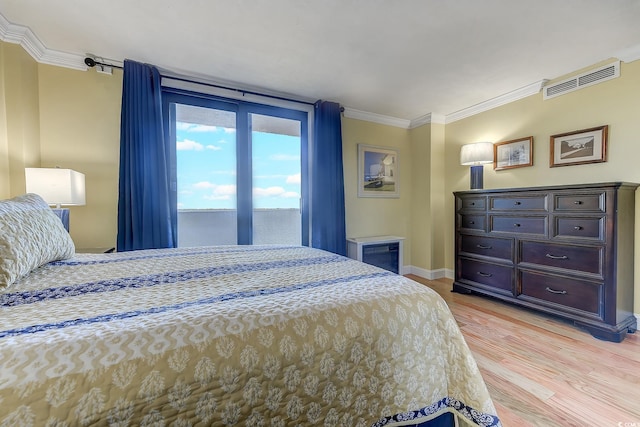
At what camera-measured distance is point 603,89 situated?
7.97 feet

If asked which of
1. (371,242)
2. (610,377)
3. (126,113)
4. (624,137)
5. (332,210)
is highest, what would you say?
(126,113)

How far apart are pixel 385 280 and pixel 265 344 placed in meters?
0.62

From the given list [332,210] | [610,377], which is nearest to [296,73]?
[332,210]

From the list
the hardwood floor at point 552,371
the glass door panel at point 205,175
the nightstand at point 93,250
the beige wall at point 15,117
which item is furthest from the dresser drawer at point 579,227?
the beige wall at point 15,117

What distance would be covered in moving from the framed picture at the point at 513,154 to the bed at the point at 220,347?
2.92 m

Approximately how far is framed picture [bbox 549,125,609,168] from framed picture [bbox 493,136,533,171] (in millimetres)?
224

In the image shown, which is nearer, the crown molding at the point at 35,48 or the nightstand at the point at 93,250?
the crown molding at the point at 35,48

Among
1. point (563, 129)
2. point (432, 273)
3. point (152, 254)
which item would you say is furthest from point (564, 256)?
point (152, 254)

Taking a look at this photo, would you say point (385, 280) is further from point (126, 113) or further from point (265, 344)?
point (126, 113)

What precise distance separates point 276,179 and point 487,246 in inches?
103

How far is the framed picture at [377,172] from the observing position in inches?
151

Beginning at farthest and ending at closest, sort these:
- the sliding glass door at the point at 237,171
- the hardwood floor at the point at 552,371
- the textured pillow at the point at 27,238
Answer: the sliding glass door at the point at 237,171 < the hardwood floor at the point at 552,371 < the textured pillow at the point at 27,238

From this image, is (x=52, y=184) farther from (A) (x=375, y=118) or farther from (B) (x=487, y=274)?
(B) (x=487, y=274)

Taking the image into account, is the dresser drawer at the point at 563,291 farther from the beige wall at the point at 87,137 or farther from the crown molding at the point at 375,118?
the beige wall at the point at 87,137
